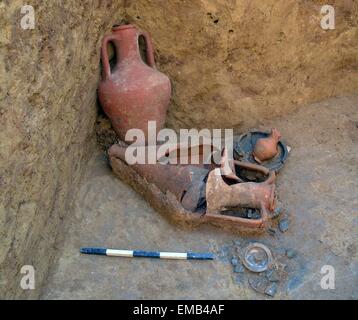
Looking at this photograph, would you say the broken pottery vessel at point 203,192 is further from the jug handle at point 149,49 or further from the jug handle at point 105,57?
the jug handle at point 149,49

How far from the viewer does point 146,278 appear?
2.33 meters

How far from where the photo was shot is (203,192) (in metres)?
2.60

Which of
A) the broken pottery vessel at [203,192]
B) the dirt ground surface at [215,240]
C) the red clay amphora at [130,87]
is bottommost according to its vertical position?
the dirt ground surface at [215,240]

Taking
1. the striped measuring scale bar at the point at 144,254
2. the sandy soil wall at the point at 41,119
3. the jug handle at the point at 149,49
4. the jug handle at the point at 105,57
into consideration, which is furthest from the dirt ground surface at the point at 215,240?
the jug handle at the point at 149,49

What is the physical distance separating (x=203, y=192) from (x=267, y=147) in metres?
0.53

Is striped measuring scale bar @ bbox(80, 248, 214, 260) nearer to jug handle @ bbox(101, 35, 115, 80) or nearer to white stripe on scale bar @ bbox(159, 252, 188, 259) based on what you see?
white stripe on scale bar @ bbox(159, 252, 188, 259)

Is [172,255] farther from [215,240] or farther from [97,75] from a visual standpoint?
[97,75]

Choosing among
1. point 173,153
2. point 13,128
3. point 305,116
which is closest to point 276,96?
point 305,116

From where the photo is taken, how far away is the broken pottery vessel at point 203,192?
254 centimetres

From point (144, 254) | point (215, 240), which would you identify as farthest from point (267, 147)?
point (144, 254)

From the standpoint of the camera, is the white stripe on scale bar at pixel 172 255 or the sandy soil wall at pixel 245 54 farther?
the sandy soil wall at pixel 245 54

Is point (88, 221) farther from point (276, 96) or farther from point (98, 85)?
point (276, 96)

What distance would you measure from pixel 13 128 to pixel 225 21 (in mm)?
1471

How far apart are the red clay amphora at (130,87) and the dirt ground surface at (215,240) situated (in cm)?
31
